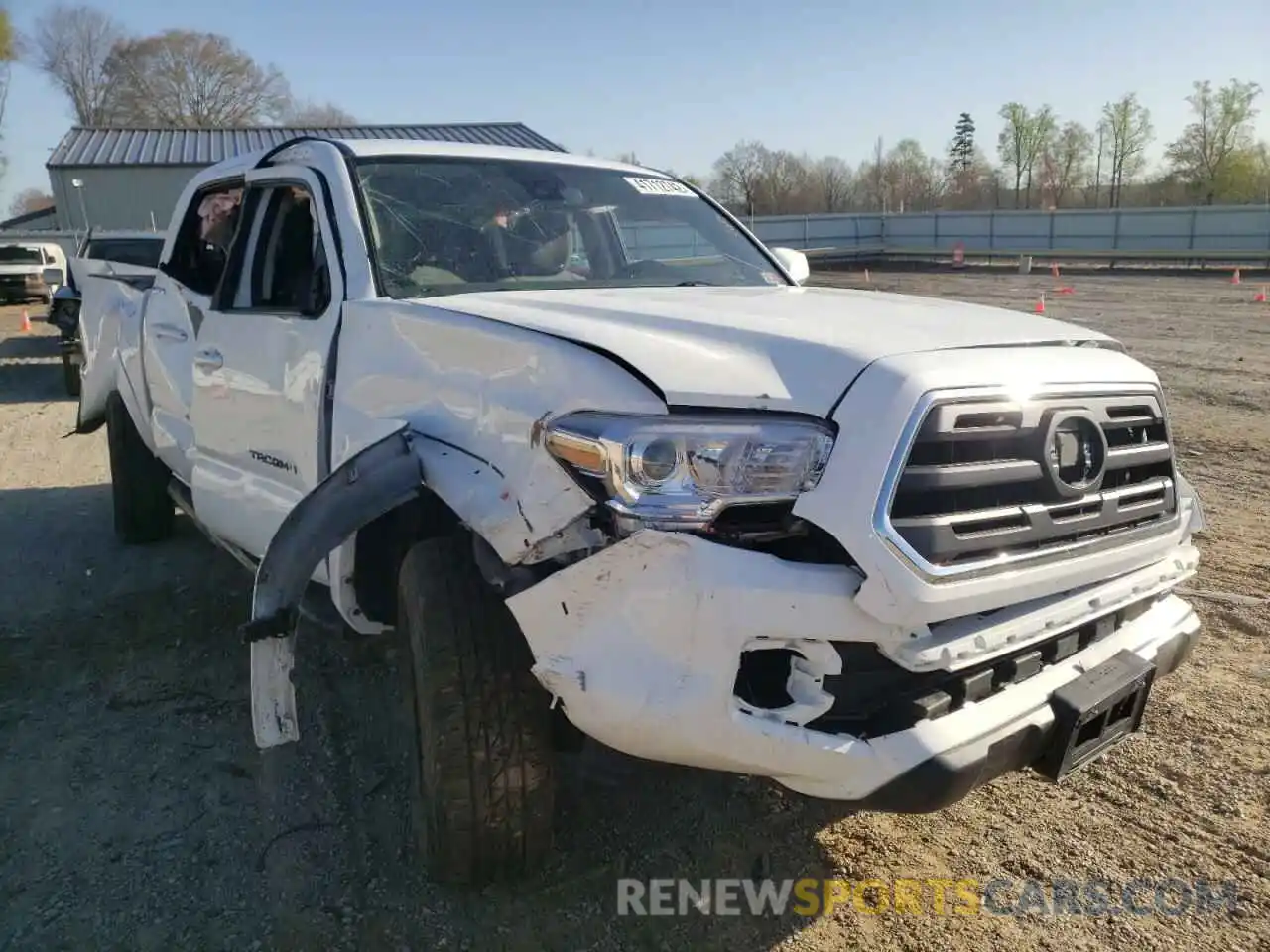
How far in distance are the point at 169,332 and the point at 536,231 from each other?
85.6 inches

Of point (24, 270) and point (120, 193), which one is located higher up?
point (120, 193)

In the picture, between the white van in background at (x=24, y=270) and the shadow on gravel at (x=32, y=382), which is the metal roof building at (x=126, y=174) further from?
the shadow on gravel at (x=32, y=382)

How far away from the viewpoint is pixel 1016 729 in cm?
229

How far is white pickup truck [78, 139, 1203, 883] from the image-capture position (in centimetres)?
213

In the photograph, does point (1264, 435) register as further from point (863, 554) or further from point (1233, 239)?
point (1233, 239)

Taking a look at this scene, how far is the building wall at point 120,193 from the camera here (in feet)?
99.7

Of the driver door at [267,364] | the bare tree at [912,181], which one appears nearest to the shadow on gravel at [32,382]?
the driver door at [267,364]

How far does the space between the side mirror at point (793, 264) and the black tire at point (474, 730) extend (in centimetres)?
230

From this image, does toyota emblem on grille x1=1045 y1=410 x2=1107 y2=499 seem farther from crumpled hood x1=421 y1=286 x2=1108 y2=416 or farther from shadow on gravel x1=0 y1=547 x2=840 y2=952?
shadow on gravel x1=0 y1=547 x2=840 y2=952

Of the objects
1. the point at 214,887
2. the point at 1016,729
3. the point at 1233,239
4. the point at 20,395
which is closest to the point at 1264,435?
the point at 1016,729

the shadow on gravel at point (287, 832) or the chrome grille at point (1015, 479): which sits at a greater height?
the chrome grille at point (1015, 479)

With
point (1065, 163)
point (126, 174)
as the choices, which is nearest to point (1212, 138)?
point (1065, 163)

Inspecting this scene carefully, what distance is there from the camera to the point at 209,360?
404cm

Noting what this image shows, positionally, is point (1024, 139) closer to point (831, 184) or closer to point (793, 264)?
point (831, 184)
